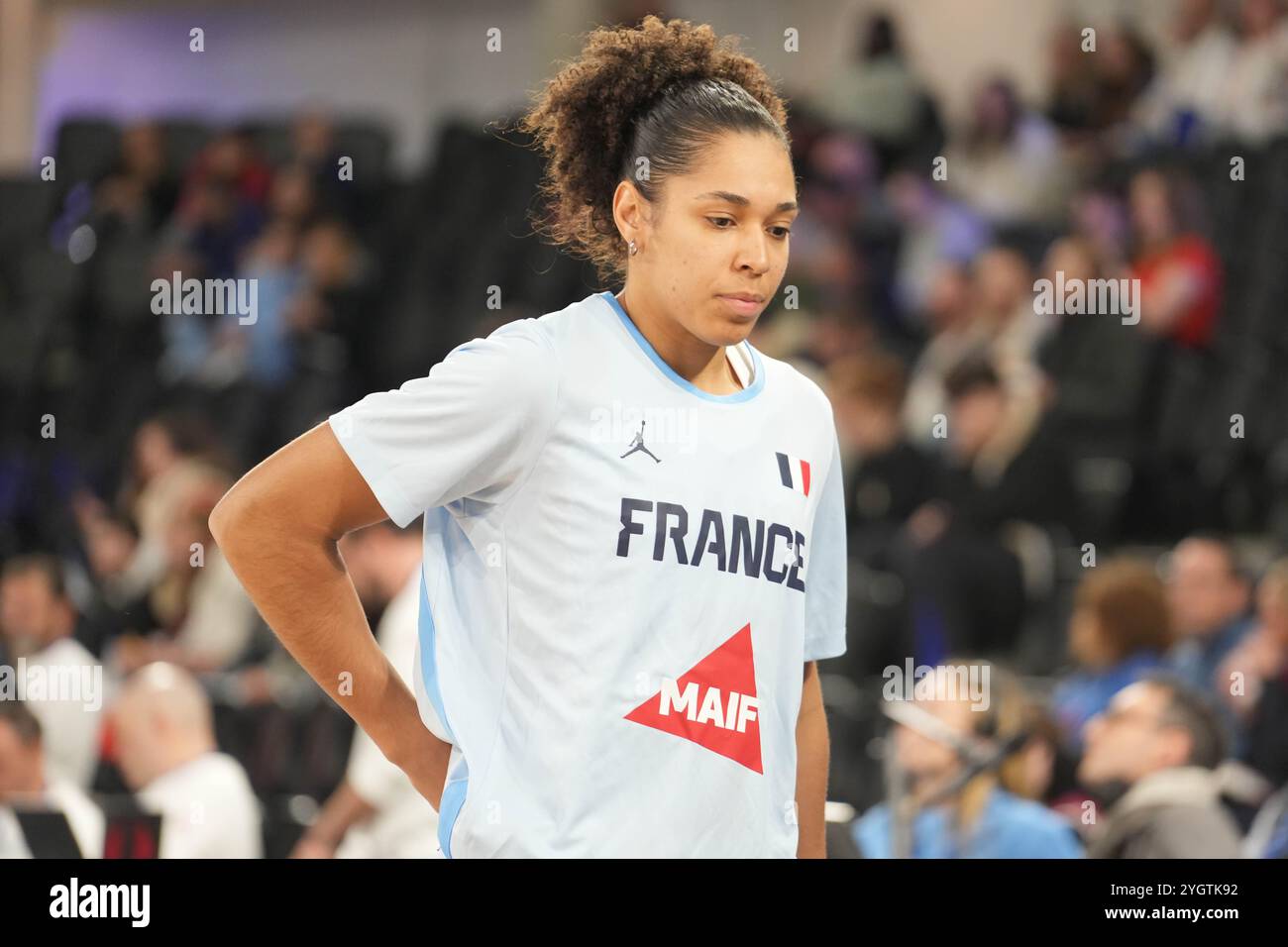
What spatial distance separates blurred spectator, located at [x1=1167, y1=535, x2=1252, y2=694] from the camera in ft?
16.0

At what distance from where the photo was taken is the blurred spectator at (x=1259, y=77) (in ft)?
21.8

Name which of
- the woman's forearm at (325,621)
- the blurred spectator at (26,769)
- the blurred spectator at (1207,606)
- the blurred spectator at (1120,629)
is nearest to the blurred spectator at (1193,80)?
the blurred spectator at (1207,606)

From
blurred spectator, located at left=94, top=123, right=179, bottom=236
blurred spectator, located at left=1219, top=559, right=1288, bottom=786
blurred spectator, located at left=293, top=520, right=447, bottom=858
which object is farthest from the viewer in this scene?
blurred spectator, located at left=94, top=123, right=179, bottom=236

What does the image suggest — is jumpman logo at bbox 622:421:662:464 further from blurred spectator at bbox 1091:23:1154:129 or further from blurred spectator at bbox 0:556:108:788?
blurred spectator at bbox 1091:23:1154:129

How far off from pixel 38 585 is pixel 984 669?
3257 millimetres

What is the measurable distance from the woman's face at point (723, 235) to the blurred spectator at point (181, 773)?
7.87 ft

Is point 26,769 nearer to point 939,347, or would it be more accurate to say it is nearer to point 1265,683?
point 1265,683

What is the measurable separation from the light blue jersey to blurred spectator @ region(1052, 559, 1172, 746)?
2.85 meters

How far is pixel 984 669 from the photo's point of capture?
398 centimetres

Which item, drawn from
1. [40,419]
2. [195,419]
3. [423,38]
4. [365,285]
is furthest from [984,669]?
[423,38]

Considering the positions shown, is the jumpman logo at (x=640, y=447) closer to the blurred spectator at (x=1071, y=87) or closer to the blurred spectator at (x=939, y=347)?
the blurred spectator at (x=939, y=347)

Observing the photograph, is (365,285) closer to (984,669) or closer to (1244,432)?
(1244,432)

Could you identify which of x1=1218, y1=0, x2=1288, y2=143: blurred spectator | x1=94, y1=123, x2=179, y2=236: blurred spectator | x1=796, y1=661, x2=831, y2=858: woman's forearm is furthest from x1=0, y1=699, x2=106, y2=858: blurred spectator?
x1=94, y1=123, x2=179, y2=236: blurred spectator

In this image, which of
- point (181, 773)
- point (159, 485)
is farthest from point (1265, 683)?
point (159, 485)
